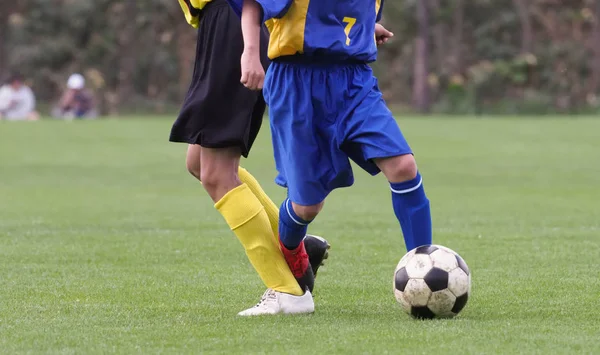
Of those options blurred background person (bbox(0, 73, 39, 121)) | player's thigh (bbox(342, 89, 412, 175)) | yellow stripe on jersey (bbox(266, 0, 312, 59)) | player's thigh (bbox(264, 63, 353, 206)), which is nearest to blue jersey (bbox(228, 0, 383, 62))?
yellow stripe on jersey (bbox(266, 0, 312, 59))

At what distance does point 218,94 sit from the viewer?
17.7ft

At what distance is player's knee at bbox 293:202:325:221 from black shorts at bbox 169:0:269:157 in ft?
1.36

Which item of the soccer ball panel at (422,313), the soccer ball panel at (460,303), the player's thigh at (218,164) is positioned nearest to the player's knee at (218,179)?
the player's thigh at (218,164)

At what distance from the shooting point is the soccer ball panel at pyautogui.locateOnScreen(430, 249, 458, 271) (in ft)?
16.6

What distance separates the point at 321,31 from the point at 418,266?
3.58 feet

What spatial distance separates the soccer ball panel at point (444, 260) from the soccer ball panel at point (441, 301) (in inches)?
4.5

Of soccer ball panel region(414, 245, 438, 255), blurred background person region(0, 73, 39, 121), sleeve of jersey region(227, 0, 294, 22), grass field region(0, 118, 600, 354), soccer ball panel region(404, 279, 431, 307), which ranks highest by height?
sleeve of jersey region(227, 0, 294, 22)

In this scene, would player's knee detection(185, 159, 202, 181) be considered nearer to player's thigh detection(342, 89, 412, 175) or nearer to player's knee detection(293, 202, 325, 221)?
player's knee detection(293, 202, 325, 221)

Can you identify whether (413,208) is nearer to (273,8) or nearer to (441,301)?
(441,301)

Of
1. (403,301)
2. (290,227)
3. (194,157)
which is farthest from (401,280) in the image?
(194,157)

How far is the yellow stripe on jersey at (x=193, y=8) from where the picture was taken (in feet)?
17.8

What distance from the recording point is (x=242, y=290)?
613cm

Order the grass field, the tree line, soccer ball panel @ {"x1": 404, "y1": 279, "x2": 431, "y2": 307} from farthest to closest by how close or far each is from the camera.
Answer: the tree line → soccer ball panel @ {"x1": 404, "y1": 279, "x2": 431, "y2": 307} → the grass field

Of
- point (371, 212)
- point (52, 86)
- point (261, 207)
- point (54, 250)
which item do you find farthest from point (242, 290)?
point (52, 86)
